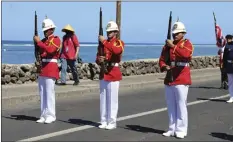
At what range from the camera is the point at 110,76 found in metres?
9.38

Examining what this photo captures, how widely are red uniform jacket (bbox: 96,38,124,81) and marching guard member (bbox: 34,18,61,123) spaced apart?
44.1 inches

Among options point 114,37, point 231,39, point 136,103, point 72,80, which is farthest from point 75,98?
point 114,37

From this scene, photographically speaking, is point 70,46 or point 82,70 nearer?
point 70,46

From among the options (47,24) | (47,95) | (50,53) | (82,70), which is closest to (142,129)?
(47,95)

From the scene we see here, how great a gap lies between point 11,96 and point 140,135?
16.2 ft

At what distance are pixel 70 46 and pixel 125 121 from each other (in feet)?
19.5

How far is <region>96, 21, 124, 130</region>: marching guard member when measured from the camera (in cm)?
921

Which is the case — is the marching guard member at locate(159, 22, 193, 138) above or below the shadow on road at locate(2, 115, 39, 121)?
above

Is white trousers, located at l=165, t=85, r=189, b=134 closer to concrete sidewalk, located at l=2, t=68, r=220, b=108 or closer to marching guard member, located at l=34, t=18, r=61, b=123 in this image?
marching guard member, located at l=34, t=18, r=61, b=123

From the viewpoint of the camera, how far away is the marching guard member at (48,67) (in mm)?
9820

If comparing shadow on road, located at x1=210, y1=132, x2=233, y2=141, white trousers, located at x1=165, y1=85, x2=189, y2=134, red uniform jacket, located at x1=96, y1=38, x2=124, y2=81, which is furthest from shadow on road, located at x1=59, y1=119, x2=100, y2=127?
shadow on road, located at x1=210, y1=132, x2=233, y2=141

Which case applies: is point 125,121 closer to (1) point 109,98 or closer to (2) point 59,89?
(1) point 109,98

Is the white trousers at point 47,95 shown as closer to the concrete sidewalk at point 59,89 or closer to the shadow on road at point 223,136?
the concrete sidewalk at point 59,89

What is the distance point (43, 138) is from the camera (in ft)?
28.2
